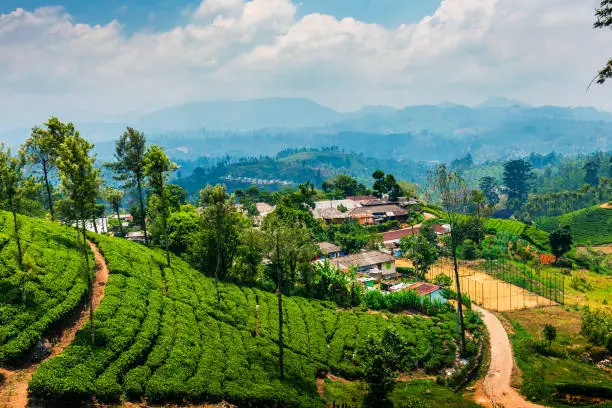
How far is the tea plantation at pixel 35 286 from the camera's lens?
59.7 feet

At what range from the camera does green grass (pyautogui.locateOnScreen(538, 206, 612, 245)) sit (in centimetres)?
8975

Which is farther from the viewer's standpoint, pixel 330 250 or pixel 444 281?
pixel 330 250

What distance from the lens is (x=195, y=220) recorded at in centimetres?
4225

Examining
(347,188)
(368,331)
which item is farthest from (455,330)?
(347,188)

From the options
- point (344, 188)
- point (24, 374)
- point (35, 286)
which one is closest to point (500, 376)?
Result: point (24, 374)

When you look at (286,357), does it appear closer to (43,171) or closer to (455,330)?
(455,330)

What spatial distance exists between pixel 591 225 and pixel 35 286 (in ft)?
363

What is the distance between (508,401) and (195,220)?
31.4 metres

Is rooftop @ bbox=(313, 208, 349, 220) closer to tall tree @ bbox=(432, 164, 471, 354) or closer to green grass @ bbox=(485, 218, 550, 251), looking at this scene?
green grass @ bbox=(485, 218, 550, 251)

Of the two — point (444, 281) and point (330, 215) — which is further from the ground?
point (330, 215)

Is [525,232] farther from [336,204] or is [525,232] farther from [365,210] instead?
[336,204]

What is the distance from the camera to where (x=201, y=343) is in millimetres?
22266

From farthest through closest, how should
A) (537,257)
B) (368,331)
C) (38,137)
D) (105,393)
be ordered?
1. (537,257)
2. (38,137)
3. (368,331)
4. (105,393)

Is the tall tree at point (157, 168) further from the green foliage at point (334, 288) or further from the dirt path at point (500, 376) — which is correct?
the dirt path at point (500, 376)
